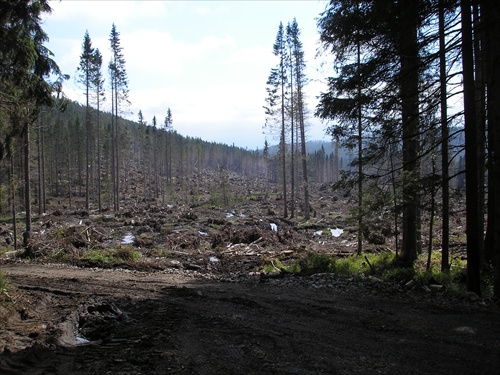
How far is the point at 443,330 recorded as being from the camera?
4.94m

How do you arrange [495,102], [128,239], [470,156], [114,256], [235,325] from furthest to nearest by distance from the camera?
[128,239]
[114,256]
[470,156]
[495,102]
[235,325]

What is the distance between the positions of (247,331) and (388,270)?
18.1 ft

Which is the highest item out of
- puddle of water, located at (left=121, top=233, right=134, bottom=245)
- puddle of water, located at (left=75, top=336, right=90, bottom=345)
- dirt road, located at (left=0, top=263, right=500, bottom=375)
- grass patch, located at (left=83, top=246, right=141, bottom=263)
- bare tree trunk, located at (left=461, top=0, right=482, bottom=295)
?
bare tree trunk, located at (left=461, top=0, right=482, bottom=295)

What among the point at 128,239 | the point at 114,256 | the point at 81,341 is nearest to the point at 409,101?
the point at 81,341

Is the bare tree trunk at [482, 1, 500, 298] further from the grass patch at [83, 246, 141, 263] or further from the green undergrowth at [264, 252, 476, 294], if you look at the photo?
the grass patch at [83, 246, 141, 263]

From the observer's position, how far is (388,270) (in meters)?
9.29

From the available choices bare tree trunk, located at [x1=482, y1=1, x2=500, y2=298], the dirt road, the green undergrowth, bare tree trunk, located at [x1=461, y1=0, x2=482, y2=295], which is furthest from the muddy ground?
bare tree trunk, located at [x1=482, y1=1, x2=500, y2=298]

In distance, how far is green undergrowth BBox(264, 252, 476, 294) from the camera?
7.71 metres

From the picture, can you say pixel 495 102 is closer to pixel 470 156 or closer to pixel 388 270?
pixel 470 156

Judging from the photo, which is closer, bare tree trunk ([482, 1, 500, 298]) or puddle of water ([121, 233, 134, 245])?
bare tree trunk ([482, 1, 500, 298])

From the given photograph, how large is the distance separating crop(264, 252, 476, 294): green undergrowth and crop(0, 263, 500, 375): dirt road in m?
0.89

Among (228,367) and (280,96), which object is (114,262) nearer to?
(228,367)

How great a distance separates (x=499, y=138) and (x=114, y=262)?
11557mm

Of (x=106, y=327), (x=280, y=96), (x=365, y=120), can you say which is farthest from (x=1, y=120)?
(x=280, y=96)
